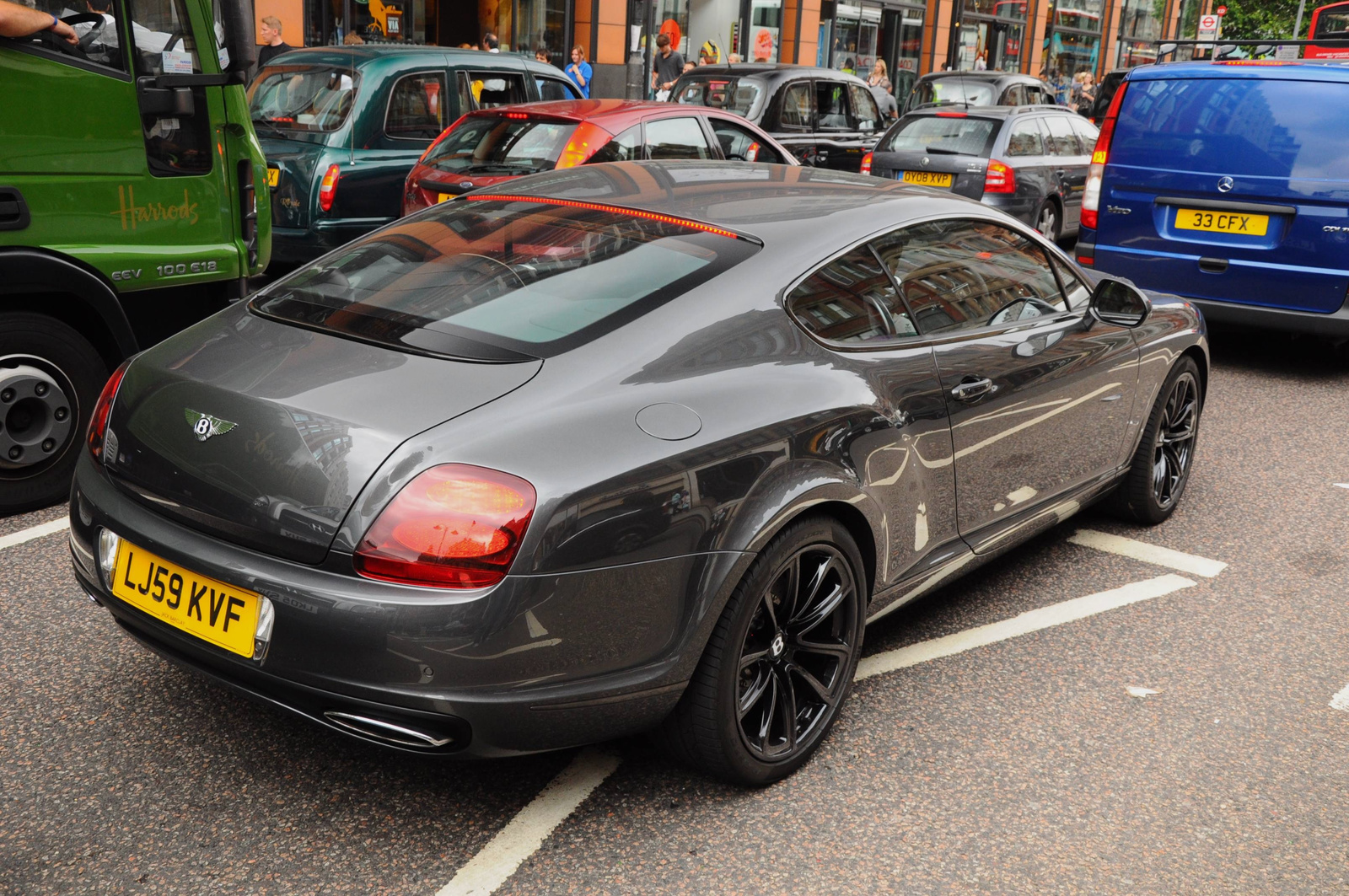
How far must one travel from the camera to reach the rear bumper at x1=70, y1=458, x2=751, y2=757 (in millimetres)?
2408

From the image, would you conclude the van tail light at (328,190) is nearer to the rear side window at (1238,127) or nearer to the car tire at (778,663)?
the rear side window at (1238,127)

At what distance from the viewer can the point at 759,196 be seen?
3.59m

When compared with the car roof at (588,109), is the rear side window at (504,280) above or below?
below

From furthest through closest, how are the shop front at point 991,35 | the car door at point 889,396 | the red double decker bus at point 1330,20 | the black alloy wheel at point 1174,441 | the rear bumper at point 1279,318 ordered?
the shop front at point 991,35 < the red double decker bus at point 1330,20 < the rear bumper at point 1279,318 < the black alloy wheel at point 1174,441 < the car door at point 889,396

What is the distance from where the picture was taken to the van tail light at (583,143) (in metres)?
7.72

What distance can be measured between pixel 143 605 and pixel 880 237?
211 cm

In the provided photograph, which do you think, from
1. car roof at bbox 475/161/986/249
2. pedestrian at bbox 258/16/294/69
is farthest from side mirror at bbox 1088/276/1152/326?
Answer: pedestrian at bbox 258/16/294/69

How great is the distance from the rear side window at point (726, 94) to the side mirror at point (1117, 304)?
27.9ft

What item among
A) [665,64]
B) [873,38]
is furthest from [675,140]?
[873,38]

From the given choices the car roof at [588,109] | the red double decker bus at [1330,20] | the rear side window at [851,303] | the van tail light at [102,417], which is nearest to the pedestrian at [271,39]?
the car roof at [588,109]

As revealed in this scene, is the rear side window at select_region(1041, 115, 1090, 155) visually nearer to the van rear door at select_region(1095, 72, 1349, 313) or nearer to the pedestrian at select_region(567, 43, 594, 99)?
the van rear door at select_region(1095, 72, 1349, 313)

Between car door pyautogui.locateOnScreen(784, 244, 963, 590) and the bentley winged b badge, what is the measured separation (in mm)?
1357

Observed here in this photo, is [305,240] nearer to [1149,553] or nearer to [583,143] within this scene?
[583,143]

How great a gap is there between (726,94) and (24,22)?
904 cm
